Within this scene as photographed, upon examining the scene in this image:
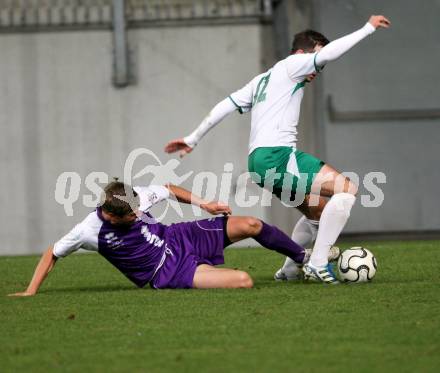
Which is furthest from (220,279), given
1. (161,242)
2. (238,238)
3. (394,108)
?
(394,108)

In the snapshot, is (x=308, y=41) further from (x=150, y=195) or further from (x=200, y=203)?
(x=150, y=195)

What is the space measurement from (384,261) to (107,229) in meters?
3.20

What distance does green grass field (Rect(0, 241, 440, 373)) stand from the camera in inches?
215

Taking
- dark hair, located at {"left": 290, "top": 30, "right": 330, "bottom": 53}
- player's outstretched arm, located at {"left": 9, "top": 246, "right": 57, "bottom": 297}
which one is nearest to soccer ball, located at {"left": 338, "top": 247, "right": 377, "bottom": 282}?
dark hair, located at {"left": 290, "top": 30, "right": 330, "bottom": 53}

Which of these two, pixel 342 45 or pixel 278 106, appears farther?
pixel 278 106

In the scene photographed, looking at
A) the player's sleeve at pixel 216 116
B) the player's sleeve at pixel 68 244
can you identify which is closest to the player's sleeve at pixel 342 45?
the player's sleeve at pixel 216 116

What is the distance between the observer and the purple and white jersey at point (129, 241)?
7.92 m

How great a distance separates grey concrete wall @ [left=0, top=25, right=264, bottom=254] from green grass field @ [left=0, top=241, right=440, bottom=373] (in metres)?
5.47

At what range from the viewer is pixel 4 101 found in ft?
47.4

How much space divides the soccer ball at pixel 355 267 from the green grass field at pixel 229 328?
122 millimetres

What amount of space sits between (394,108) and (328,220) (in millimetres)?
7173

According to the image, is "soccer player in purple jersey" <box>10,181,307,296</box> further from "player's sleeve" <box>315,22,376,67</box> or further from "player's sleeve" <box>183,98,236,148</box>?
"player's sleeve" <box>315,22,376,67</box>

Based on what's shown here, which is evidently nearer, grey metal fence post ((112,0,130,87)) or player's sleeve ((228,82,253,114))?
player's sleeve ((228,82,253,114))

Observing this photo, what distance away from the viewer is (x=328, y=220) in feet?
26.6
